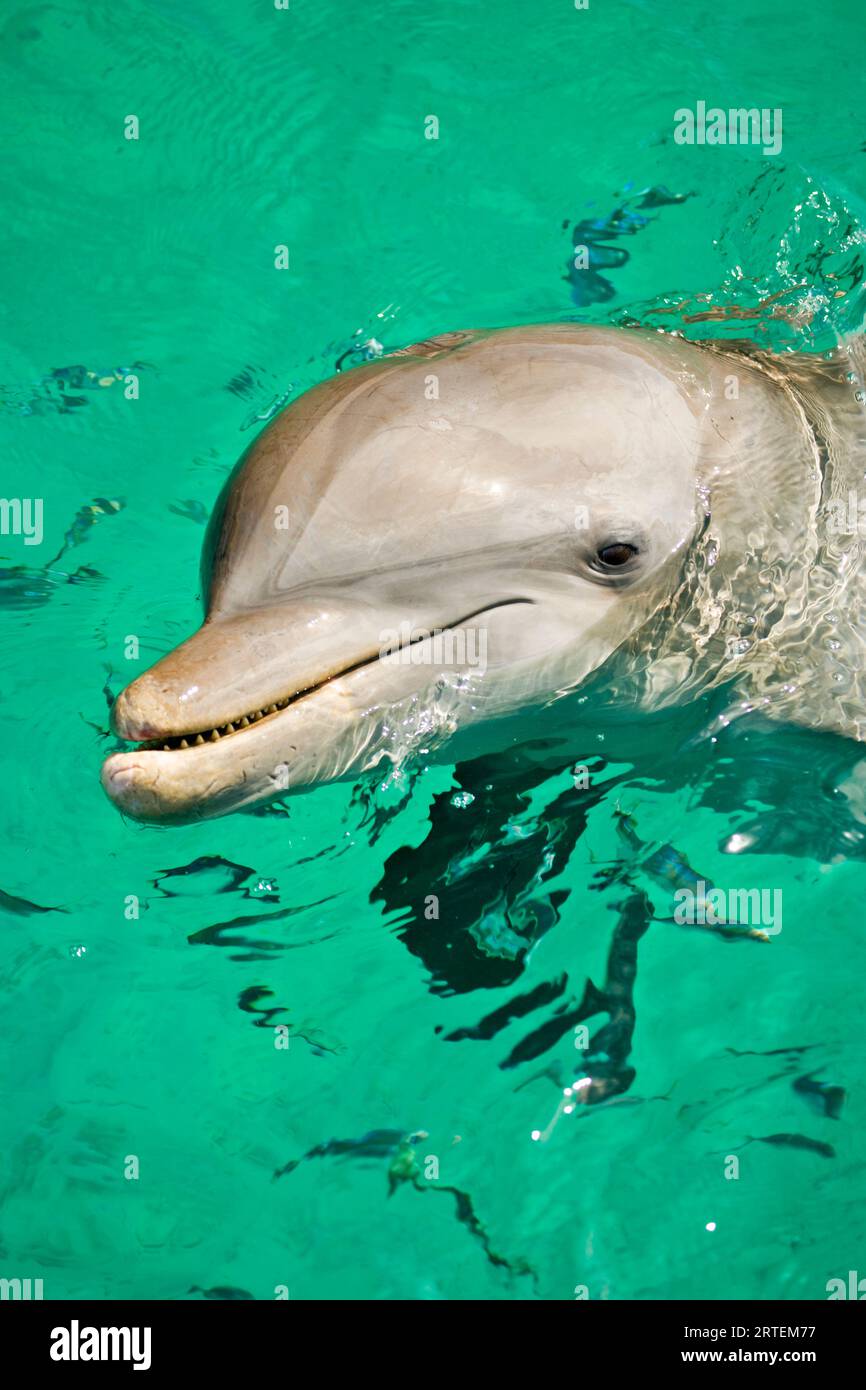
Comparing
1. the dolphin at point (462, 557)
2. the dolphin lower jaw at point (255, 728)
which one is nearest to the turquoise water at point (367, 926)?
the dolphin at point (462, 557)

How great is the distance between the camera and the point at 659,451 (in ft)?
14.6

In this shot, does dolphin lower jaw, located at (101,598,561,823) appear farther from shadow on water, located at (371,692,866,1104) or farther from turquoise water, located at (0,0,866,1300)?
shadow on water, located at (371,692,866,1104)

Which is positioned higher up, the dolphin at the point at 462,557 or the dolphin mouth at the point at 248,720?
the dolphin at the point at 462,557

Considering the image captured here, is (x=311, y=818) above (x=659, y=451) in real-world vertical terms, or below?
below

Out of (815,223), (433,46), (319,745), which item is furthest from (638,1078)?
(433,46)

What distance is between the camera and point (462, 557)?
Result: 13.7 ft

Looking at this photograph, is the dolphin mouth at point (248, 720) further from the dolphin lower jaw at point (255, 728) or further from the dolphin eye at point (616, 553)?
the dolphin eye at point (616, 553)

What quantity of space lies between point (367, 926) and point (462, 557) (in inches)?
80.0

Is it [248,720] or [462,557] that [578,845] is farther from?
[248,720]

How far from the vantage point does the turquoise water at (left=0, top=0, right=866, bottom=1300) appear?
498 centimetres

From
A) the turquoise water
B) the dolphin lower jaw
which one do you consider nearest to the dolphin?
the dolphin lower jaw

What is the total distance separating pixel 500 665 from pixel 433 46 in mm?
6335

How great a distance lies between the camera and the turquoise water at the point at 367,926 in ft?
16.3

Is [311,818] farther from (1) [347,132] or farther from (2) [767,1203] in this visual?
(1) [347,132]
